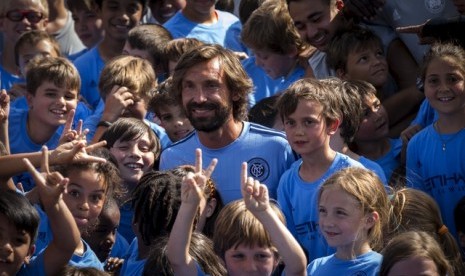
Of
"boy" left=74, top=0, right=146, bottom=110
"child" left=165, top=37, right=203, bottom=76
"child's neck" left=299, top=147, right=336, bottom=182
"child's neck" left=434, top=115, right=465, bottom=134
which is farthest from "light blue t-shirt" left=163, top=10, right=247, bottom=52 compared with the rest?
"child's neck" left=299, top=147, right=336, bottom=182

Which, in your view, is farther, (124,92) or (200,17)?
(200,17)

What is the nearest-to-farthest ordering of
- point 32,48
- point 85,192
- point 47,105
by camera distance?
point 85,192
point 47,105
point 32,48

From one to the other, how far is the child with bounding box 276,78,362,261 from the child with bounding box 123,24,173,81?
236 cm

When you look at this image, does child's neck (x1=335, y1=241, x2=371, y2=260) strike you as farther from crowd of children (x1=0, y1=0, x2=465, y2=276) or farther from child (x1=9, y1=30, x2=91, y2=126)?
child (x1=9, y1=30, x2=91, y2=126)

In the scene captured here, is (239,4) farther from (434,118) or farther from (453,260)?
(453,260)

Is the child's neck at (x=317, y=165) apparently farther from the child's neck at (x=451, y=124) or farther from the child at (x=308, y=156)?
the child's neck at (x=451, y=124)

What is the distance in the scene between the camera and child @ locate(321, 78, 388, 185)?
22.3 feet

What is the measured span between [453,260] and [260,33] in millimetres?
2670

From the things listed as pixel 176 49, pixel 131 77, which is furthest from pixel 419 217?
pixel 176 49

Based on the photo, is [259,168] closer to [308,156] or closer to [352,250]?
[308,156]

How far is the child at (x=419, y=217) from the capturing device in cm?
606

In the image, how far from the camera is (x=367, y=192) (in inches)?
235

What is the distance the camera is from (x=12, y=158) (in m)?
6.30

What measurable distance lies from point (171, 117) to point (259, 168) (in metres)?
1.27
